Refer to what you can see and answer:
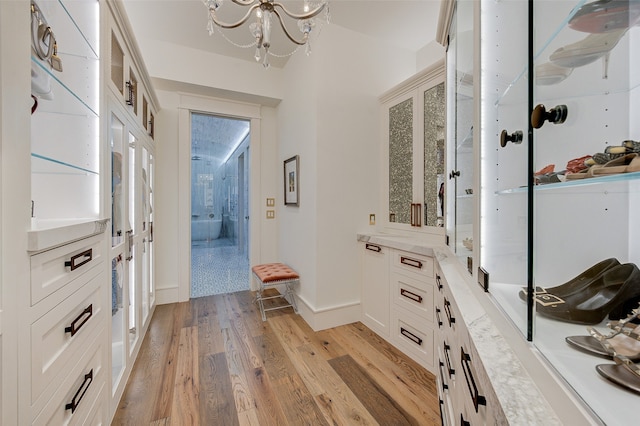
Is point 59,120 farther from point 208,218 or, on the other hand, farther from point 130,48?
point 208,218

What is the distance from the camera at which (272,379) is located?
1864 mm

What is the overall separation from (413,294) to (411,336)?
1.12ft

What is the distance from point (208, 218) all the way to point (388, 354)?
14.2 feet

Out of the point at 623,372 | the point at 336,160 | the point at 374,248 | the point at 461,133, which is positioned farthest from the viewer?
the point at 336,160

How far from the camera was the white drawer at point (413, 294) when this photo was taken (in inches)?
78.0

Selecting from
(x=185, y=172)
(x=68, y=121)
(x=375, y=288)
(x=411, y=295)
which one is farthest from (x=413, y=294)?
(x=185, y=172)

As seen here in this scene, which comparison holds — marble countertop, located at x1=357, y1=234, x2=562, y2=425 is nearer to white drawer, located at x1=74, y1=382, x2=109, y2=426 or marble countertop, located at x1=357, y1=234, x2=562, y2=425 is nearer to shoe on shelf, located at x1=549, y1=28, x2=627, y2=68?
shoe on shelf, located at x1=549, y1=28, x2=627, y2=68

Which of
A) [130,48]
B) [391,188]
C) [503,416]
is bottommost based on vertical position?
[503,416]

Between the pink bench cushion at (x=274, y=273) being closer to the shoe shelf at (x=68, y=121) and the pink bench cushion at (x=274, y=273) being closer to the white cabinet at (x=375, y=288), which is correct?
A: the white cabinet at (x=375, y=288)

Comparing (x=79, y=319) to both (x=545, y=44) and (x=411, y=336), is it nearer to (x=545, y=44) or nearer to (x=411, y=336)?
(x=545, y=44)

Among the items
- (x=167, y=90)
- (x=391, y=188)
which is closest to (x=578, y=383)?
(x=391, y=188)

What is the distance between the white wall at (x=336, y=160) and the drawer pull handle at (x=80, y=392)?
1741mm

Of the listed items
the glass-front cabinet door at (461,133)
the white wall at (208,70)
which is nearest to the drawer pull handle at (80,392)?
the glass-front cabinet door at (461,133)

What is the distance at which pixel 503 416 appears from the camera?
42 centimetres
